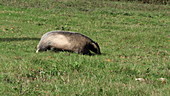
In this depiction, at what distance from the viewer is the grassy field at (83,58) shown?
18.7ft

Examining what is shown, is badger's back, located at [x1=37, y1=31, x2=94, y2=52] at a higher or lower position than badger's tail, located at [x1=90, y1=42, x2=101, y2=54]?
higher

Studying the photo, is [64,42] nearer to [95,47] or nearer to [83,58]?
[95,47]

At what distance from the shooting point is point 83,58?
30.0 feet

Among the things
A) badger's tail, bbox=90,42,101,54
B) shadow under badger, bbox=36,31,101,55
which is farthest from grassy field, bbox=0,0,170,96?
shadow under badger, bbox=36,31,101,55

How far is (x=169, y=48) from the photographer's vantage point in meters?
13.0

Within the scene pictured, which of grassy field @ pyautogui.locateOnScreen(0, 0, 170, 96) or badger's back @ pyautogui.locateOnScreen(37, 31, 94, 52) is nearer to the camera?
grassy field @ pyautogui.locateOnScreen(0, 0, 170, 96)

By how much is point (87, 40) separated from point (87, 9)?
1689cm

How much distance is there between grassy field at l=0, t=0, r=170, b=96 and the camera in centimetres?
571

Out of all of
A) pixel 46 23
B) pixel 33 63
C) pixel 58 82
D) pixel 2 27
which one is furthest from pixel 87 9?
pixel 58 82

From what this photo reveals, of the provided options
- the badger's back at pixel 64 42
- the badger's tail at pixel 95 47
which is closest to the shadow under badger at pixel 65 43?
the badger's back at pixel 64 42

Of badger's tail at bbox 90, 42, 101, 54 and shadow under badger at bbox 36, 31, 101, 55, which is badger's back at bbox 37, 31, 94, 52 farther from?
badger's tail at bbox 90, 42, 101, 54

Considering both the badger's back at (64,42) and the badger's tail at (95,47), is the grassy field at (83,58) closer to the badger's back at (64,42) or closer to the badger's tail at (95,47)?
the badger's tail at (95,47)

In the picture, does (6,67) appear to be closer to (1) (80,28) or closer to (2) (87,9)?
(1) (80,28)

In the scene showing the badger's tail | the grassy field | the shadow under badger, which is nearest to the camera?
the grassy field
